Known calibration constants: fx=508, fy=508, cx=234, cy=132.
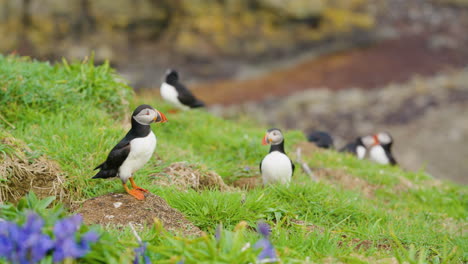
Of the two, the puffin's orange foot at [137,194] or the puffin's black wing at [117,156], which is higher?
the puffin's black wing at [117,156]

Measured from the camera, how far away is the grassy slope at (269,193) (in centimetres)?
354

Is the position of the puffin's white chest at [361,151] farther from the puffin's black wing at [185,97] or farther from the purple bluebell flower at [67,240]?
the purple bluebell flower at [67,240]

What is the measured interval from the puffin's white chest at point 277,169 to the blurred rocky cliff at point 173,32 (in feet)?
38.8

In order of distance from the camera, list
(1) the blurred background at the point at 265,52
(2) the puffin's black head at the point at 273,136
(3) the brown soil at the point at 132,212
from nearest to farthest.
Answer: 1. (3) the brown soil at the point at 132,212
2. (2) the puffin's black head at the point at 273,136
3. (1) the blurred background at the point at 265,52

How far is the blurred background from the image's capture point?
14.4 metres

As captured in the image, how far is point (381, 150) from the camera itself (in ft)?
29.0

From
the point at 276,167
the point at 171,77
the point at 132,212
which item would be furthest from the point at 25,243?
the point at 171,77

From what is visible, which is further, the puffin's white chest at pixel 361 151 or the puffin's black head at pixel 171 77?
the puffin's white chest at pixel 361 151

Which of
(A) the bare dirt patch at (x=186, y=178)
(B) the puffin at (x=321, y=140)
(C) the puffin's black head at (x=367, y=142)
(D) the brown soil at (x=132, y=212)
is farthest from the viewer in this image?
(C) the puffin's black head at (x=367, y=142)

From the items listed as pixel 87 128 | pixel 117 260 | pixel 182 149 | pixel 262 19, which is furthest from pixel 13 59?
pixel 262 19

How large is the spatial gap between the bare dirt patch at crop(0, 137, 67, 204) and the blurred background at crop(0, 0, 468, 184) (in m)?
9.69

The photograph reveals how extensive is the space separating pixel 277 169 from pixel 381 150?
4.66 metres

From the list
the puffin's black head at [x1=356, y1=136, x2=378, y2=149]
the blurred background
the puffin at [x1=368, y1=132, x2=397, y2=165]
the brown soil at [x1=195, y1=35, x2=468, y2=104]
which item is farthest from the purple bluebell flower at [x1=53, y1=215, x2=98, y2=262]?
the brown soil at [x1=195, y1=35, x2=468, y2=104]

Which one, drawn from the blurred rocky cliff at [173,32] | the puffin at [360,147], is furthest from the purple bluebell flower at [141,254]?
the blurred rocky cliff at [173,32]
